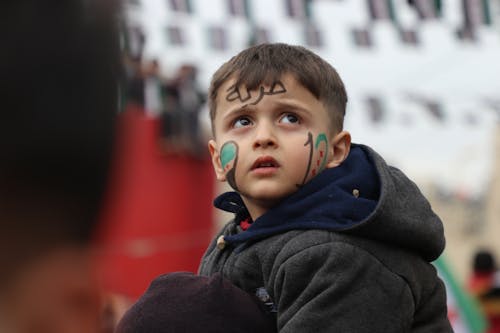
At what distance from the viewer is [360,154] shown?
1918 millimetres

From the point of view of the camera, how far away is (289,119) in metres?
1.84

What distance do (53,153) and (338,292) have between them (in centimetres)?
88

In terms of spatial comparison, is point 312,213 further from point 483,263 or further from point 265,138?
point 483,263

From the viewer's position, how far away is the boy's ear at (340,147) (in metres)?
1.93

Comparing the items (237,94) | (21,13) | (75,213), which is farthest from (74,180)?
(237,94)

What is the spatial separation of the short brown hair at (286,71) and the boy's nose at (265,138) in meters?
0.09

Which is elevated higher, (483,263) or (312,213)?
(312,213)

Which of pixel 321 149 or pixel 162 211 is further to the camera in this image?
pixel 162 211

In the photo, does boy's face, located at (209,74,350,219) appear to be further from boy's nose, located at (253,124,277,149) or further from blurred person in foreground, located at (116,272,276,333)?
blurred person in foreground, located at (116,272,276,333)

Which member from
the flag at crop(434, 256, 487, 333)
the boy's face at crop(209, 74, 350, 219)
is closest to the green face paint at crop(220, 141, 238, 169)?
the boy's face at crop(209, 74, 350, 219)

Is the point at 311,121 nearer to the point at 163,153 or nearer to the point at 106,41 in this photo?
the point at 106,41

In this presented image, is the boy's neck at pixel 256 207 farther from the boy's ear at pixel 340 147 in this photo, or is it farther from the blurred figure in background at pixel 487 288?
the blurred figure in background at pixel 487 288

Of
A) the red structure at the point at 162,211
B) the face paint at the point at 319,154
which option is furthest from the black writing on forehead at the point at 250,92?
the red structure at the point at 162,211

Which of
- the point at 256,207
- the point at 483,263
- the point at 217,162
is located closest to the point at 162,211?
the point at 483,263
